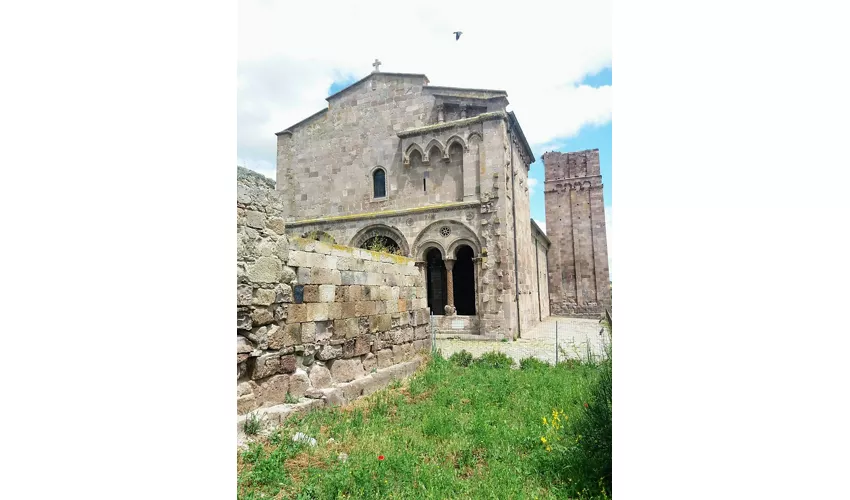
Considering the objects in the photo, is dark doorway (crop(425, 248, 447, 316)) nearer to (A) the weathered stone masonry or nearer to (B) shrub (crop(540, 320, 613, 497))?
(A) the weathered stone masonry

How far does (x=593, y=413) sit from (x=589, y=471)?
0.52 m

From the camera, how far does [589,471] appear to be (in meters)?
3.62

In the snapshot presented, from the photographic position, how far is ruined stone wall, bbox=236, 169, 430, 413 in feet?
15.6

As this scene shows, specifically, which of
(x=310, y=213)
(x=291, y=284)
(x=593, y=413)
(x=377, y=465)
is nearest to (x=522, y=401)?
(x=593, y=413)

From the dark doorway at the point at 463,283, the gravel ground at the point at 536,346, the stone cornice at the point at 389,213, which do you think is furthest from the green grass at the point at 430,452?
the dark doorway at the point at 463,283

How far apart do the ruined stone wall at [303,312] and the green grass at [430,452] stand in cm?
53

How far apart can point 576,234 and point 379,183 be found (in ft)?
51.2

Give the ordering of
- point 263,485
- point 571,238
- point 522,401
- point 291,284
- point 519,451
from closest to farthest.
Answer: point 263,485 → point 519,451 → point 291,284 → point 522,401 → point 571,238

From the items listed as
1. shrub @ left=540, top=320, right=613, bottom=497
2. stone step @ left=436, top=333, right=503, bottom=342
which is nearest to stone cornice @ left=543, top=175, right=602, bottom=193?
stone step @ left=436, top=333, right=503, bottom=342

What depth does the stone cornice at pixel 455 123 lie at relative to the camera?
15.2 meters

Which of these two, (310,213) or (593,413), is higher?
(310,213)

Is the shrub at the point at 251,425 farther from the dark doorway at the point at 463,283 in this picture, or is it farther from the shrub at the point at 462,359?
the dark doorway at the point at 463,283

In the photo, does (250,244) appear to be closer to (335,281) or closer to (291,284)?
(291,284)

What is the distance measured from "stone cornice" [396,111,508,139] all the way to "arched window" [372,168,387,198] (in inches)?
62.2
